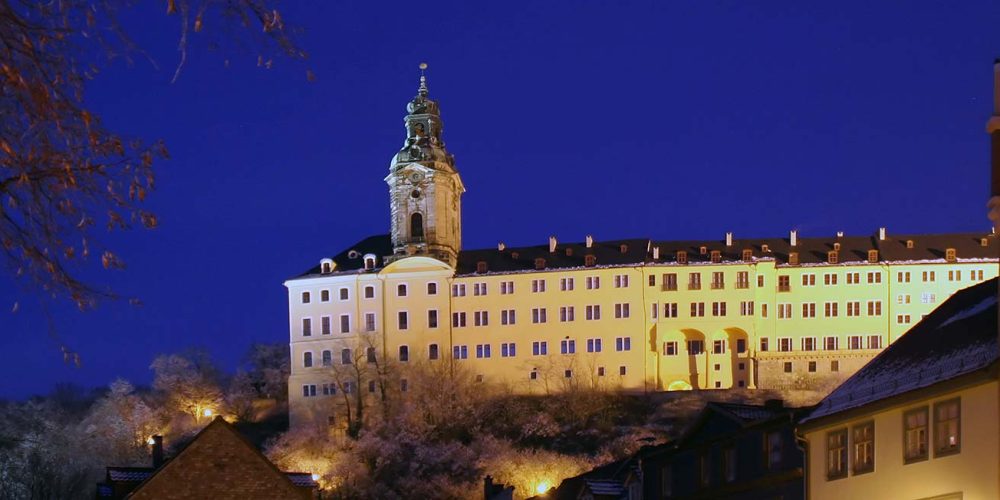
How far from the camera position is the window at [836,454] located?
113 feet

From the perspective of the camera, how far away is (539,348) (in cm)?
13838

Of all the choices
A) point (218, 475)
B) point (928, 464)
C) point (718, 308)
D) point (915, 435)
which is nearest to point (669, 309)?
point (718, 308)

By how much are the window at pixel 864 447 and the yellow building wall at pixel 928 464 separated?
0.50 ft

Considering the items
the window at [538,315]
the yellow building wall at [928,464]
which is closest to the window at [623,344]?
the window at [538,315]

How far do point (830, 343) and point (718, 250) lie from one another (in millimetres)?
13849

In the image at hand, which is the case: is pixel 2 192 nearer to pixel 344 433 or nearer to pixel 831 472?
pixel 831 472

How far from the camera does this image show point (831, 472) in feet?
115

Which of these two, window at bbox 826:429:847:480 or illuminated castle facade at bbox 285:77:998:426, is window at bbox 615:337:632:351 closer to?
illuminated castle facade at bbox 285:77:998:426

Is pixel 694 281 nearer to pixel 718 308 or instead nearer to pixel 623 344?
pixel 718 308

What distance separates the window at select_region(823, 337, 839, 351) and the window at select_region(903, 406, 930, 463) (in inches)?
4167

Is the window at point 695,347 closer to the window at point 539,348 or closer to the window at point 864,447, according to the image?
the window at point 539,348

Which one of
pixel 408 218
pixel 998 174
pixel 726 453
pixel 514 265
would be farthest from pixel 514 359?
pixel 998 174

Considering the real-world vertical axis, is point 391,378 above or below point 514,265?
below

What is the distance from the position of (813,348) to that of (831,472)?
338 ft
